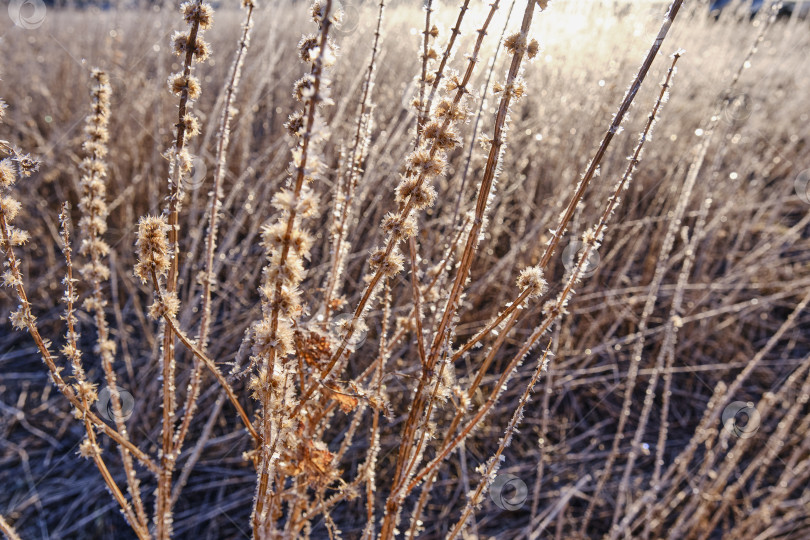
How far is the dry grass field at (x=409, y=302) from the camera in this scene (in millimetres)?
784

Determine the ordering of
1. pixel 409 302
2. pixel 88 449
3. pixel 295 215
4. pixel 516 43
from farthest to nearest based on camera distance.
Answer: pixel 409 302 → pixel 88 449 → pixel 516 43 → pixel 295 215

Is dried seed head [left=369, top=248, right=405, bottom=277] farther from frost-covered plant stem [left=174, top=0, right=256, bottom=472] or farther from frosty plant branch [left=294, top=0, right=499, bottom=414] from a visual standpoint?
frost-covered plant stem [left=174, top=0, right=256, bottom=472]

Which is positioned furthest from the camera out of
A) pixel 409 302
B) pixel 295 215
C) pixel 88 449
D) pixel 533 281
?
pixel 409 302

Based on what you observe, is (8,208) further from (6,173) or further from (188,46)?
(188,46)

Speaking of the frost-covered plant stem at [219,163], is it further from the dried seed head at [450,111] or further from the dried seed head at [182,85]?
the dried seed head at [450,111]

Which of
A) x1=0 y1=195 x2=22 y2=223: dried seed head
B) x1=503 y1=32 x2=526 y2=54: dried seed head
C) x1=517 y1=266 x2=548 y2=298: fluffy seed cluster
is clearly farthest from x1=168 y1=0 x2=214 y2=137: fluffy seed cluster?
x1=517 y1=266 x2=548 y2=298: fluffy seed cluster

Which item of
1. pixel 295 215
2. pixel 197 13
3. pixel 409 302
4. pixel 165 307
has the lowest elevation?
pixel 409 302

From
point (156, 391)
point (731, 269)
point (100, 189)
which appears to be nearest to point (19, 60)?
point (156, 391)

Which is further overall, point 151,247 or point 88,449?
point 88,449

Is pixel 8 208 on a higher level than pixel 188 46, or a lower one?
lower

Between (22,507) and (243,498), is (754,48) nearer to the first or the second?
(243,498)

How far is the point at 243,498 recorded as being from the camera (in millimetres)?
2119

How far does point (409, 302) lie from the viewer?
2.26 m

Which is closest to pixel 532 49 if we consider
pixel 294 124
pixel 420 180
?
pixel 420 180
